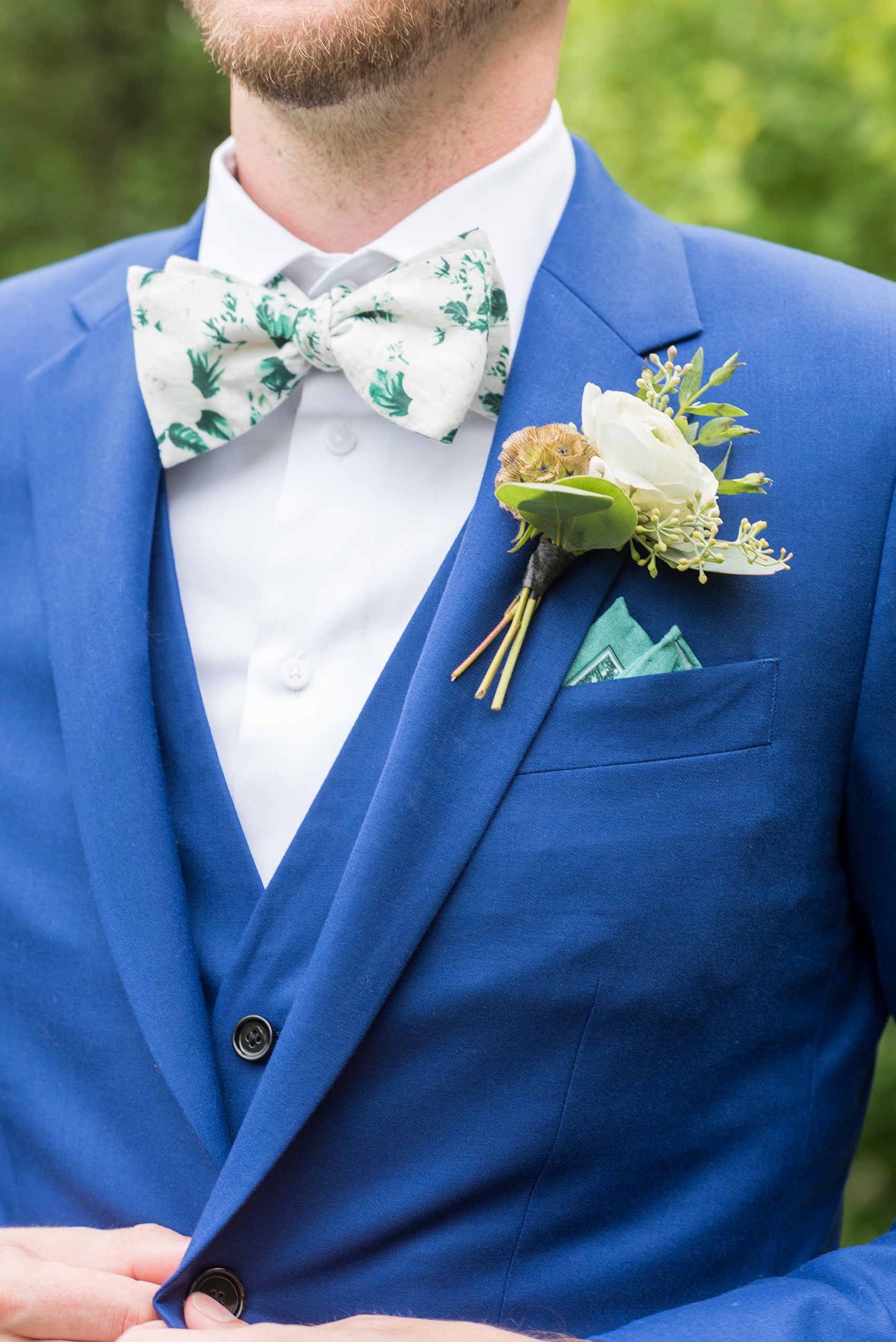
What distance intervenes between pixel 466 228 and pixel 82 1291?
1.28 meters

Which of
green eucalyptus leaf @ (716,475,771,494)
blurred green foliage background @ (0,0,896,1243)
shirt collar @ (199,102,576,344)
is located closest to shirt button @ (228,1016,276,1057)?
green eucalyptus leaf @ (716,475,771,494)

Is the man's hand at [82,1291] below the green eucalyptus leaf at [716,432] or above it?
below

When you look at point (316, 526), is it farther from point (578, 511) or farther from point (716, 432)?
point (716, 432)

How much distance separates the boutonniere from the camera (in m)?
1.24

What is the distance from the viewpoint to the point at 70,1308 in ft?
4.06

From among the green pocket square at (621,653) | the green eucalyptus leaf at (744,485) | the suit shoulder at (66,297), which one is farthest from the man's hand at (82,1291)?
the suit shoulder at (66,297)

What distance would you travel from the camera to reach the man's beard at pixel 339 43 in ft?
4.49

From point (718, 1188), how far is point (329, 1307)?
45 centimetres

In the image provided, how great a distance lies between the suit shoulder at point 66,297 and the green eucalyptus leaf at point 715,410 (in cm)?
79

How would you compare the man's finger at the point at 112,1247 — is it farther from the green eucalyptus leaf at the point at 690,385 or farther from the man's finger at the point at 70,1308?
the green eucalyptus leaf at the point at 690,385

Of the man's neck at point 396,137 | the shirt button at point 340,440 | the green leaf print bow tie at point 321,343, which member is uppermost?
the man's neck at point 396,137

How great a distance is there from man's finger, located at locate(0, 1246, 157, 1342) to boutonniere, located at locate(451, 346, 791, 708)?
28.3 inches

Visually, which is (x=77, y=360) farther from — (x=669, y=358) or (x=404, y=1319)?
(x=404, y=1319)

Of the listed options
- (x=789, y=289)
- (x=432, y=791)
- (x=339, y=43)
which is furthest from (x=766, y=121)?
(x=432, y=791)
